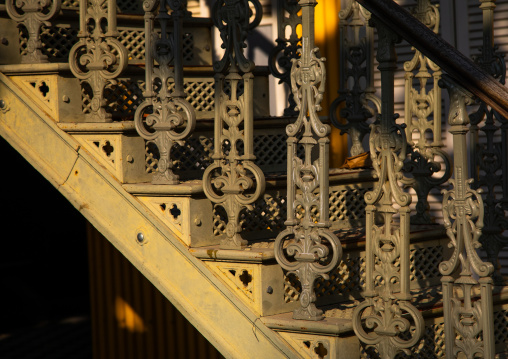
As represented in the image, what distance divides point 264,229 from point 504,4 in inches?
89.3

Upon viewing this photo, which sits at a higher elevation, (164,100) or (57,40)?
(57,40)

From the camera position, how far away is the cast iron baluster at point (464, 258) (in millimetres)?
2719

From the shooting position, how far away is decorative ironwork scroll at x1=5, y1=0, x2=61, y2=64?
3.38 m

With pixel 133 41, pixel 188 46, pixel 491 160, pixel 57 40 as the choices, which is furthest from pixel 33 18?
pixel 491 160

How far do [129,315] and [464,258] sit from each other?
3.40 metres

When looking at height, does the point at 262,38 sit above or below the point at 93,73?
above

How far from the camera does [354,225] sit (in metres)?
3.75

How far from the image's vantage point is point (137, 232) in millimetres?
→ 3158

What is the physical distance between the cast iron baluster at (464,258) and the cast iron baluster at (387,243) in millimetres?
138

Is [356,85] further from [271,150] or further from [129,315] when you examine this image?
[129,315]

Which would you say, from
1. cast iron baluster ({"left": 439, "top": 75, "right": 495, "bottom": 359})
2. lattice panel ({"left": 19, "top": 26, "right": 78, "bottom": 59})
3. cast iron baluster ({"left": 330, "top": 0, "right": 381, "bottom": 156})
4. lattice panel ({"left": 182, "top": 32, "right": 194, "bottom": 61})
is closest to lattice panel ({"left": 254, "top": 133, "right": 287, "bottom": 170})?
cast iron baluster ({"left": 330, "top": 0, "right": 381, "bottom": 156})

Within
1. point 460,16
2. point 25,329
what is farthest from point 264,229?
point 25,329

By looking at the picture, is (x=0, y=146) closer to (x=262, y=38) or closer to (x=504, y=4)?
(x=262, y=38)

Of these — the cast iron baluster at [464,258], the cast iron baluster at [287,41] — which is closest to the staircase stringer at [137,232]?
the cast iron baluster at [464,258]
